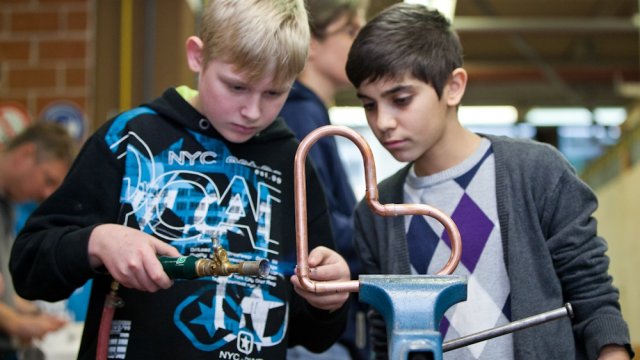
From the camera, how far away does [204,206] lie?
158cm

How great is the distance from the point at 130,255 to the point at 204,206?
30 cm

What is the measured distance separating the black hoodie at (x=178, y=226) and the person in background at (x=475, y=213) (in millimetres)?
203

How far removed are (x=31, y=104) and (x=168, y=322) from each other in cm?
248

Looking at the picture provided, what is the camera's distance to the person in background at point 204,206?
149cm

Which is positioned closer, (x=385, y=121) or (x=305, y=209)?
(x=305, y=209)

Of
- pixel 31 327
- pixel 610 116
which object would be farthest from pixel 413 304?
pixel 610 116

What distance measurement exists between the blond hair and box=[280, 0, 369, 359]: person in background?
488 mm

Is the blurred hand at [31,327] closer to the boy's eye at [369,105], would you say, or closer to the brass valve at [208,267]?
the boy's eye at [369,105]

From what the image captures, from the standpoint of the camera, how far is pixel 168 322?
1497 mm

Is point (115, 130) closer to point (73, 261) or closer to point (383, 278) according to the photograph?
point (73, 261)

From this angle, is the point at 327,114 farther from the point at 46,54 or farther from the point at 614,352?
the point at 46,54

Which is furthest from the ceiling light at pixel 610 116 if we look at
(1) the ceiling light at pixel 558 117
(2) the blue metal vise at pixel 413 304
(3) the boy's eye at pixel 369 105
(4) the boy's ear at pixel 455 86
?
(2) the blue metal vise at pixel 413 304

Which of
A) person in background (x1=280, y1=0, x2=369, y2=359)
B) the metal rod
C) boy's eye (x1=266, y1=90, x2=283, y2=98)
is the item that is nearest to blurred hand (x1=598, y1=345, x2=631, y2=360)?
the metal rod

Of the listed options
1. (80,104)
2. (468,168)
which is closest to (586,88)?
(80,104)
